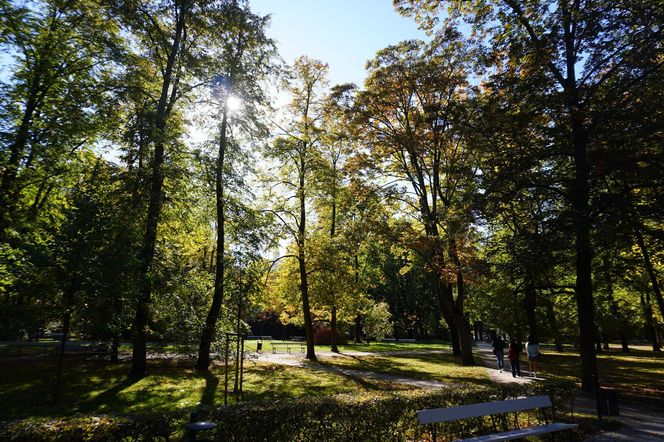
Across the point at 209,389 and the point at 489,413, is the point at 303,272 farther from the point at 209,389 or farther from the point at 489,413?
the point at 489,413

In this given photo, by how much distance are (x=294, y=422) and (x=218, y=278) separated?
11.8 metres

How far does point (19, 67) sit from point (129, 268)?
9.27 m

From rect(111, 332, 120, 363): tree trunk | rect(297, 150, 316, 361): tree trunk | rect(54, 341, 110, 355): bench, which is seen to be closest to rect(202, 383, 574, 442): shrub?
rect(111, 332, 120, 363): tree trunk

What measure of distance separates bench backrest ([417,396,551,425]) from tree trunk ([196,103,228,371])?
36.2 feet

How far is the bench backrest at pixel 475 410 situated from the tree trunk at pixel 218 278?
11.0 m

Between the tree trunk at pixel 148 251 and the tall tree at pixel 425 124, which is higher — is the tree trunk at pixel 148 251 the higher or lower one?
the lower one

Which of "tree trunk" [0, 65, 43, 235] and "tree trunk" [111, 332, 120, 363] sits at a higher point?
"tree trunk" [0, 65, 43, 235]

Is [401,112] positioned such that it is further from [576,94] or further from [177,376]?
[177,376]

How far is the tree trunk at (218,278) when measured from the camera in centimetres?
1555

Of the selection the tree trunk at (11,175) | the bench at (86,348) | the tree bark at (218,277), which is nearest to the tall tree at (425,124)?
the tree bark at (218,277)

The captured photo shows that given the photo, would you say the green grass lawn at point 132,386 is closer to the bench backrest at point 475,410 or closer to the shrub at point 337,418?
the shrub at point 337,418

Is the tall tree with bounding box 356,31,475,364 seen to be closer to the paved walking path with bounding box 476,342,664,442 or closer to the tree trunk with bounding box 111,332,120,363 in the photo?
the paved walking path with bounding box 476,342,664,442

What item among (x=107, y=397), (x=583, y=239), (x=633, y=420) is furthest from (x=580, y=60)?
(x=107, y=397)

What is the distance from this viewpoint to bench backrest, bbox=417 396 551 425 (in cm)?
620
